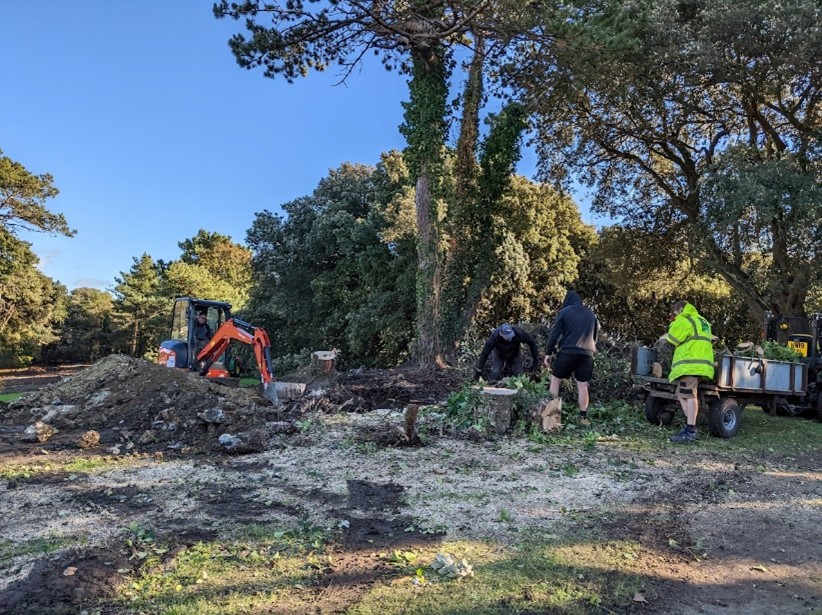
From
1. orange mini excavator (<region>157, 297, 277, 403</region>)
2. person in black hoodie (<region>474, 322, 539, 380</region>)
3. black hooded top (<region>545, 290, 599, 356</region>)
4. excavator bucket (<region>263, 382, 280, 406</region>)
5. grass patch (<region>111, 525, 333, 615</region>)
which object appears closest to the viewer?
grass patch (<region>111, 525, 333, 615</region>)

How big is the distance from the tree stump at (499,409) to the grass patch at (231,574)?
4114 millimetres

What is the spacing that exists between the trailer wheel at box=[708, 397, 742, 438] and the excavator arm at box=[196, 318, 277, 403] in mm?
6795

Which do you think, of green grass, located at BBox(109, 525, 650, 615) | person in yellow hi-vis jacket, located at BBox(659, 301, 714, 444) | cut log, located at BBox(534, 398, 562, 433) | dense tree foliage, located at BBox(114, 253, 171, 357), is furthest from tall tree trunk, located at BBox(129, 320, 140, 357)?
green grass, located at BBox(109, 525, 650, 615)

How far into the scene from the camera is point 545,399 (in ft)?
26.8

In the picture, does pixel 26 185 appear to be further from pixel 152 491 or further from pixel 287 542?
pixel 287 542

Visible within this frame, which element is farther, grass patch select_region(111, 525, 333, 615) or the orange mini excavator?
the orange mini excavator

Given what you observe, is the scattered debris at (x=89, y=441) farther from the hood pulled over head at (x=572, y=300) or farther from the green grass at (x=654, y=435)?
the hood pulled over head at (x=572, y=300)

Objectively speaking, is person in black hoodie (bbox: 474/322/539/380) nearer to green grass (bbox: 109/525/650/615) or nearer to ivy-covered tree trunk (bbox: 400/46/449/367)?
ivy-covered tree trunk (bbox: 400/46/449/367)

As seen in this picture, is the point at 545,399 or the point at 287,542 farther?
the point at 545,399

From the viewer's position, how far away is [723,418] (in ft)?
27.3

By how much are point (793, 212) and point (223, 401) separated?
12.8 metres

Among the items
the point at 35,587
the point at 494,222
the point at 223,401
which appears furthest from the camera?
the point at 494,222

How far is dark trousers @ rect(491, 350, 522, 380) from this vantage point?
992 cm

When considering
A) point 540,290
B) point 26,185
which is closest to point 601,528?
point 540,290
